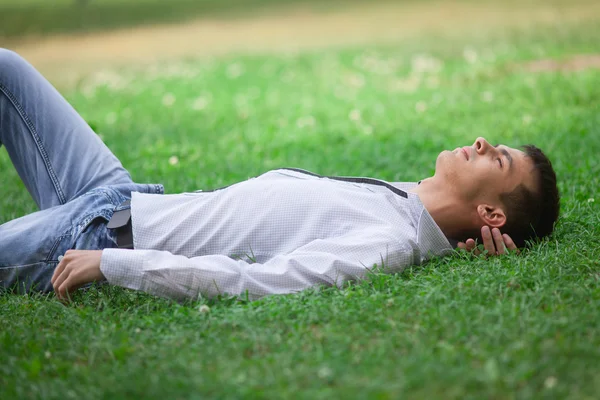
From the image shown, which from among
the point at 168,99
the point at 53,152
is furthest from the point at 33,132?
the point at 168,99

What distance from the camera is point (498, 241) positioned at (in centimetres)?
332

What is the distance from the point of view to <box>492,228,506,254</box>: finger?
10.9 feet

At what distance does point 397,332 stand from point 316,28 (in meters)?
11.4

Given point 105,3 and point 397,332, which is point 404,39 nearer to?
point 105,3

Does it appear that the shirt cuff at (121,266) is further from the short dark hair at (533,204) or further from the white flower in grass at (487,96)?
the white flower in grass at (487,96)

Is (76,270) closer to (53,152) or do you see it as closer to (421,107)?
(53,152)

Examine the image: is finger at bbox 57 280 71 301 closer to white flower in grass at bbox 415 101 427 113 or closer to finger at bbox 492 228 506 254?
finger at bbox 492 228 506 254

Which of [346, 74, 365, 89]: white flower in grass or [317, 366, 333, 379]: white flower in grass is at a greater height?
[346, 74, 365, 89]: white flower in grass

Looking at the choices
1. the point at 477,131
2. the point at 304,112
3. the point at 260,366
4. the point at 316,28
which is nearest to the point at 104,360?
the point at 260,366

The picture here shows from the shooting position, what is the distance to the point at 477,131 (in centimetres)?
623

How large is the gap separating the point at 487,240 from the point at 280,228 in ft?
3.15

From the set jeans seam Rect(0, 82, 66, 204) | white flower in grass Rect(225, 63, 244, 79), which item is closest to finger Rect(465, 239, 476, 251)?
jeans seam Rect(0, 82, 66, 204)

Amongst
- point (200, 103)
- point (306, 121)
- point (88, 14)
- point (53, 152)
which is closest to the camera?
point (53, 152)

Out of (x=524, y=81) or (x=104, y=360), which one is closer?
(x=104, y=360)
